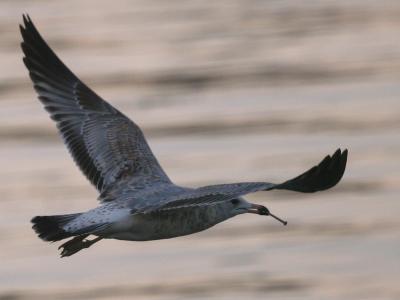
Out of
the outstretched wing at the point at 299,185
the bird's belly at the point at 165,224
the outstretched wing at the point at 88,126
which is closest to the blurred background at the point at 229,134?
the outstretched wing at the point at 88,126

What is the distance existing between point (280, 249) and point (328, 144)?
6.54 ft

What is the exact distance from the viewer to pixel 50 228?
32.2 feet

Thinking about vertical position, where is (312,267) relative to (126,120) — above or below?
below

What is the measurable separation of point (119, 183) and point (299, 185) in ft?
7.25

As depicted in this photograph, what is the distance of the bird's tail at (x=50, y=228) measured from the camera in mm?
9750

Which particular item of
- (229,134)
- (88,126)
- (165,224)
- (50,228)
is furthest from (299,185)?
(229,134)

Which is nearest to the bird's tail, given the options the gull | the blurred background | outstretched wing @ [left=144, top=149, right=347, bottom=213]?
the gull

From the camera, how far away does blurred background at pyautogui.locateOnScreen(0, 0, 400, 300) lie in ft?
44.4

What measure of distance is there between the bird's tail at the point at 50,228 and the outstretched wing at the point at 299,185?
779 millimetres

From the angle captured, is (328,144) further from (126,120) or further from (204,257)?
(126,120)

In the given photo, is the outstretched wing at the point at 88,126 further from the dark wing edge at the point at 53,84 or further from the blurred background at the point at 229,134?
the blurred background at the point at 229,134

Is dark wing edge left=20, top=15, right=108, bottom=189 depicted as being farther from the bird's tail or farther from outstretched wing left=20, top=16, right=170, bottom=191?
the bird's tail

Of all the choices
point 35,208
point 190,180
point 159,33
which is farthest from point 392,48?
point 35,208

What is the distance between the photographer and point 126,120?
11523 mm
